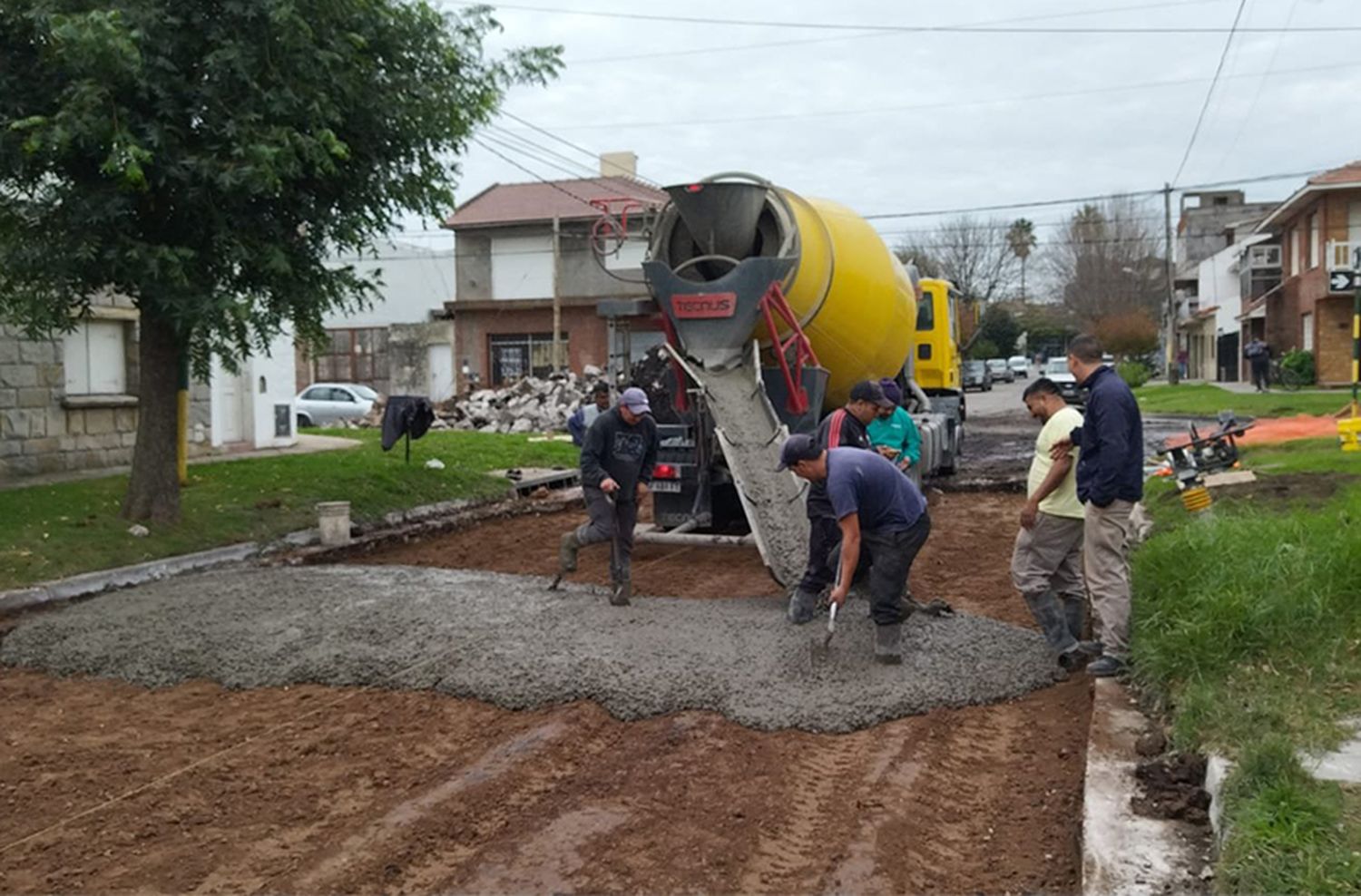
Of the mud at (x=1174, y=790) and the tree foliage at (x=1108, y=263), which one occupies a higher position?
the tree foliage at (x=1108, y=263)

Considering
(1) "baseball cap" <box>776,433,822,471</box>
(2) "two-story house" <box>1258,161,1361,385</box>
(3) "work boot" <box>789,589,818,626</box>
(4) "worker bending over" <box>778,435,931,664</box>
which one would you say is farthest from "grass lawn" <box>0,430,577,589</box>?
(2) "two-story house" <box>1258,161,1361,385</box>

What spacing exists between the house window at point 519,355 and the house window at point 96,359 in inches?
952

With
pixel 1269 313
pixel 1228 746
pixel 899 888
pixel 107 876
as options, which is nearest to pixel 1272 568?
pixel 1228 746

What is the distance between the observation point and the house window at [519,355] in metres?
40.6

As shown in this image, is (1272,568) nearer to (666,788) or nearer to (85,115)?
(666,788)

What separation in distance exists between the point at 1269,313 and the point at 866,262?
3720cm

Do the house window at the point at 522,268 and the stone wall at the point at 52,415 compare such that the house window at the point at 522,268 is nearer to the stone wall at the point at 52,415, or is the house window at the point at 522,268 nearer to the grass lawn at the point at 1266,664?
the stone wall at the point at 52,415

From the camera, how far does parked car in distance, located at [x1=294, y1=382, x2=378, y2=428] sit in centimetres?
3192

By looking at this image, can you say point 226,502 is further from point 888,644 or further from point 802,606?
point 888,644

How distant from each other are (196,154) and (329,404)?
22432 mm

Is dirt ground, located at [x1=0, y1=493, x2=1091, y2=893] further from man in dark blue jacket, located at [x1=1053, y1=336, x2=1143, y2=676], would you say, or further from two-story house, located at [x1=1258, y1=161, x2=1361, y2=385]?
two-story house, located at [x1=1258, y1=161, x2=1361, y2=385]

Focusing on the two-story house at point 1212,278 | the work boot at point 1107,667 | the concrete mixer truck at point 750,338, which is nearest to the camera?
the work boot at point 1107,667

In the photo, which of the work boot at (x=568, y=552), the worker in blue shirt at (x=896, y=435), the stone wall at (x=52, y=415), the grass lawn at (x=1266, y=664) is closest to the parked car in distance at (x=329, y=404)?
the stone wall at (x=52, y=415)

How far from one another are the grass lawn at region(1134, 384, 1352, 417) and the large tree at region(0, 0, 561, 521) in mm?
17596
